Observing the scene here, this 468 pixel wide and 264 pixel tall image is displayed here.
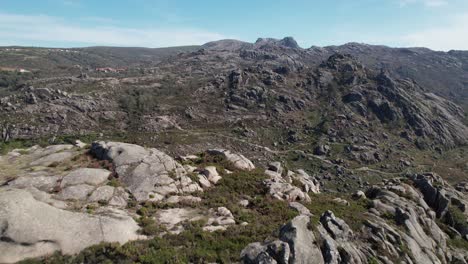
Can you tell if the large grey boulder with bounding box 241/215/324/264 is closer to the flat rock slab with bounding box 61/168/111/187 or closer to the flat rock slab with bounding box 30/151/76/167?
the flat rock slab with bounding box 61/168/111/187

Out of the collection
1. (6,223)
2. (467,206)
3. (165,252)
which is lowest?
(467,206)

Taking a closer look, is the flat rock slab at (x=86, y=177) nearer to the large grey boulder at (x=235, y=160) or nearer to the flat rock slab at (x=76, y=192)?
the flat rock slab at (x=76, y=192)

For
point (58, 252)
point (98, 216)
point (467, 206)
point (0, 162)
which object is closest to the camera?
point (58, 252)

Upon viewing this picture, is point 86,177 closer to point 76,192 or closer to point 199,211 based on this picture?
point 76,192

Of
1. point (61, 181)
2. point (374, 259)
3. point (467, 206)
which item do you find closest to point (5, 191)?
point (61, 181)

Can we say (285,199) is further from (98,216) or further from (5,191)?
(5,191)
